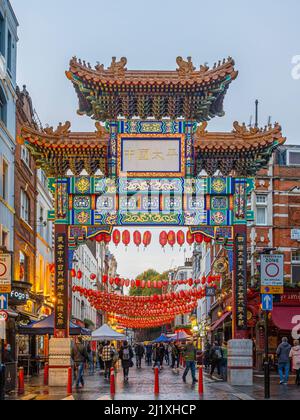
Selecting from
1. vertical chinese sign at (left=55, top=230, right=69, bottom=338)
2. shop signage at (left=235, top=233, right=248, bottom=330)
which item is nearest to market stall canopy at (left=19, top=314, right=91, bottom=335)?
vertical chinese sign at (left=55, top=230, right=69, bottom=338)

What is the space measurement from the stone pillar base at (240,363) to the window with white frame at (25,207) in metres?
18.0

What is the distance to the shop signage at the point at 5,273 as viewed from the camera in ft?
77.0

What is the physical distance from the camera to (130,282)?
156 feet

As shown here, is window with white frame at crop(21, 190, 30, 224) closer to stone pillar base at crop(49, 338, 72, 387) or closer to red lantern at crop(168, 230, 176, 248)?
red lantern at crop(168, 230, 176, 248)

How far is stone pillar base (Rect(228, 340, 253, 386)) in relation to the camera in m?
30.8

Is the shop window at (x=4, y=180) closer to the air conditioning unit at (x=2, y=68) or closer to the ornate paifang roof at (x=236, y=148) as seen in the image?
the air conditioning unit at (x=2, y=68)

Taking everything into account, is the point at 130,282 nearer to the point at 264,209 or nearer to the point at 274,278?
the point at 264,209

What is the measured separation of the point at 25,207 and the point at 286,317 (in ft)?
52.0

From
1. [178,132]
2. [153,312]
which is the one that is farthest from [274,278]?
[153,312]

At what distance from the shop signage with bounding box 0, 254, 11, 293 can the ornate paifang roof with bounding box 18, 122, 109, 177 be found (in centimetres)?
899

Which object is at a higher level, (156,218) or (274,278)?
(156,218)

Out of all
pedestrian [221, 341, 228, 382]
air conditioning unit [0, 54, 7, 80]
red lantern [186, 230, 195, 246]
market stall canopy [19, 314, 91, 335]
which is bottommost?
pedestrian [221, 341, 228, 382]

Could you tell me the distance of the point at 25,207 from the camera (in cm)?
4609
